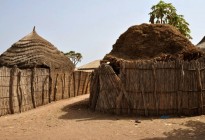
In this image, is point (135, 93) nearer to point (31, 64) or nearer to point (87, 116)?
point (87, 116)

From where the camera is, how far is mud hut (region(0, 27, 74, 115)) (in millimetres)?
11555

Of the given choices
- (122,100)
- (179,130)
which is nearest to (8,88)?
(122,100)

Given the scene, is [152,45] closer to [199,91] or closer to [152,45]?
[152,45]

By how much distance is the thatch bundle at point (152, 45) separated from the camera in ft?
40.9

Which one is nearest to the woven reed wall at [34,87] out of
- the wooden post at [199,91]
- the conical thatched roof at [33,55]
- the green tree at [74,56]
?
the conical thatched roof at [33,55]

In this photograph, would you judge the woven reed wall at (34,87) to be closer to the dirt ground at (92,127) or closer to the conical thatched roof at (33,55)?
the dirt ground at (92,127)

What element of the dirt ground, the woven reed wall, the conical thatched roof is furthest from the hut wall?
the conical thatched roof

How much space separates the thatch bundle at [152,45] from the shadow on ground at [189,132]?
3.41 meters

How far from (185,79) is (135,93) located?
175 centimetres

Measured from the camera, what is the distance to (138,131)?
877 centimetres

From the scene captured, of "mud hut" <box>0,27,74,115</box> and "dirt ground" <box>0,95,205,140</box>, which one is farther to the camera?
"mud hut" <box>0,27,74,115</box>

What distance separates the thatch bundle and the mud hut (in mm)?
2937

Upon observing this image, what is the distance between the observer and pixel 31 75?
12.9 m

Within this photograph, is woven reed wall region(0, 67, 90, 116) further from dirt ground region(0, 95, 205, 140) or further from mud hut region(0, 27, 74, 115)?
dirt ground region(0, 95, 205, 140)
